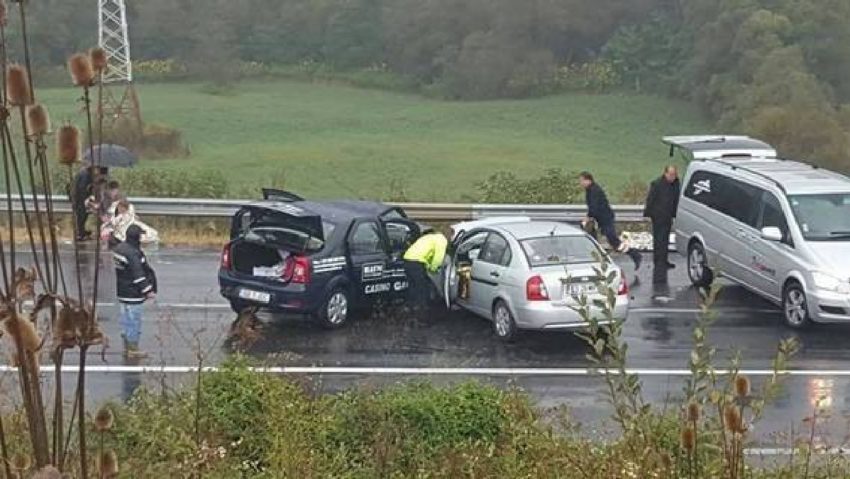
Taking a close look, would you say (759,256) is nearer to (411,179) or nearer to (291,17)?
(411,179)

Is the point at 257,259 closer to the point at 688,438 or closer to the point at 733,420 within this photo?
Answer: the point at 688,438

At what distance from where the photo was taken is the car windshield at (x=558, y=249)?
14.5 m

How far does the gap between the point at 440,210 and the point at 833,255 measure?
26.7 ft

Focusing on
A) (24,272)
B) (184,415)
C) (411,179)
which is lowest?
(411,179)

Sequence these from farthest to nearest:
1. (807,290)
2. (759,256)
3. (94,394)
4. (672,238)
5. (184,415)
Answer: (672,238)
(759,256)
(807,290)
(94,394)
(184,415)

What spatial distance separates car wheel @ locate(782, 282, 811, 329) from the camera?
15.4m

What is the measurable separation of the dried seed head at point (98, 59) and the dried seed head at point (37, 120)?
0.36 feet

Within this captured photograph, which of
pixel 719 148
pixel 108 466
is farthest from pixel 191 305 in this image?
pixel 108 466

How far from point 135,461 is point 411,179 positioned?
3970 centimetres

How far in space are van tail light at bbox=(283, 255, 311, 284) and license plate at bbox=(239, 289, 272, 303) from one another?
0.98 ft

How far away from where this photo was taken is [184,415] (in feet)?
28.5

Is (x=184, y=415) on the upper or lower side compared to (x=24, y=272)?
lower

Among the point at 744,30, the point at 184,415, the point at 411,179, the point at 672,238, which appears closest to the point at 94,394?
the point at 184,415

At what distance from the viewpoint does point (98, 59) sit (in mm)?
2098
